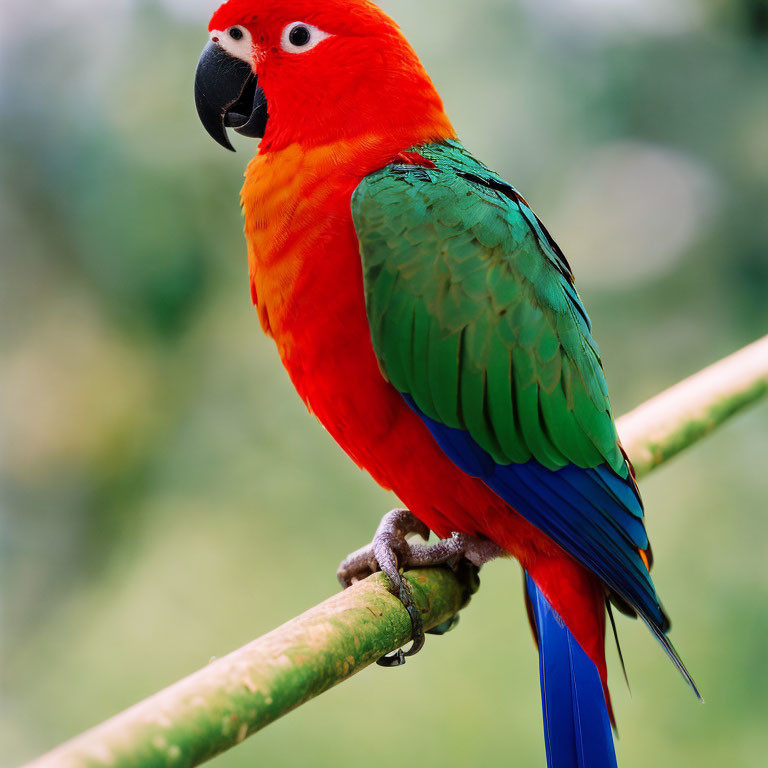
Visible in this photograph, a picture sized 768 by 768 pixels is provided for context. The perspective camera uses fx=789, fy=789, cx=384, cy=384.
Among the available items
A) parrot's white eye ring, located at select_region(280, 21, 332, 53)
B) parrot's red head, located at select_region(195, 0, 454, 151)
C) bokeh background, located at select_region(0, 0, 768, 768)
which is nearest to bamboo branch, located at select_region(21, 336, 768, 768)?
parrot's red head, located at select_region(195, 0, 454, 151)

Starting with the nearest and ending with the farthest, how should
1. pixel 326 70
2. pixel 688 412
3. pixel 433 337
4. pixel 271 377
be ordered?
pixel 433 337
pixel 326 70
pixel 688 412
pixel 271 377

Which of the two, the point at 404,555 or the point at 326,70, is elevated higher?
the point at 326,70

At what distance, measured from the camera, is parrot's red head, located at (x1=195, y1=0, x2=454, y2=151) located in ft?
3.07

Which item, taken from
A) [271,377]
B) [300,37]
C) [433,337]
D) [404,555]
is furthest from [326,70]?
[271,377]

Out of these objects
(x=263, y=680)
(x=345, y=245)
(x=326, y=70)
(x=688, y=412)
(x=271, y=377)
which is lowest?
(x=271, y=377)

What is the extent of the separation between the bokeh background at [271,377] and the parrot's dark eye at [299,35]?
1.33 metres

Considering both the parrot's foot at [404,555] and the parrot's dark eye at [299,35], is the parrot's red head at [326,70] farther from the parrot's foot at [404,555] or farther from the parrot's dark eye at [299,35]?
the parrot's foot at [404,555]

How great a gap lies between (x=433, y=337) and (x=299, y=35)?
42cm

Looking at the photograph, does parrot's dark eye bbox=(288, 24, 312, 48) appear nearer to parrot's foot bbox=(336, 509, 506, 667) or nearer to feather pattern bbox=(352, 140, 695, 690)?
feather pattern bbox=(352, 140, 695, 690)

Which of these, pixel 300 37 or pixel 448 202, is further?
pixel 300 37

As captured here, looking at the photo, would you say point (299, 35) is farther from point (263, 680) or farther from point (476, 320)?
point (263, 680)

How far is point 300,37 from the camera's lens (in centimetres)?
96

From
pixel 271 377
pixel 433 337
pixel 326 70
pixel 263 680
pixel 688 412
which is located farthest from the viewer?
pixel 271 377

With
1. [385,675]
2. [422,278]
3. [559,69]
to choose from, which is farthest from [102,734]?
[559,69]
